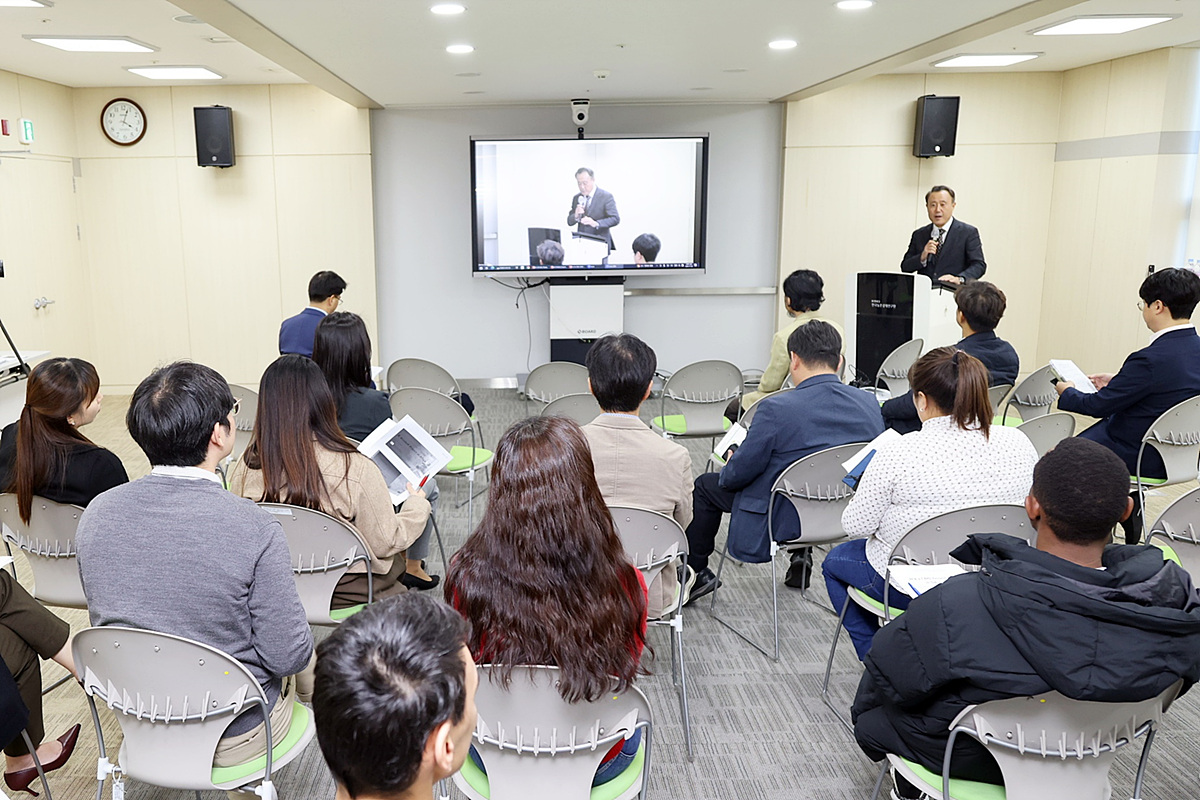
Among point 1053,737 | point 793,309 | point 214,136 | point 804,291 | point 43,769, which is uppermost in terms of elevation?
point 214,136

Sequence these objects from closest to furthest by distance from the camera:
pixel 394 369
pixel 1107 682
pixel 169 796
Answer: pixel 1107 682 → pixel 169 796 → pixel 394 369

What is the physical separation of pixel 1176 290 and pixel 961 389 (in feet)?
6.34

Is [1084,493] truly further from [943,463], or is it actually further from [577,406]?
[577,406]

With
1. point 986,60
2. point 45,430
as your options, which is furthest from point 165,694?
point 986,60

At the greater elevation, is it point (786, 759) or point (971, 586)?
point (971, 586)

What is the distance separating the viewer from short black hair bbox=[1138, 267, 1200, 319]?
152 inches

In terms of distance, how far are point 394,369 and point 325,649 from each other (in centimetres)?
465

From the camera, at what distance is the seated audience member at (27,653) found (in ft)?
8.03

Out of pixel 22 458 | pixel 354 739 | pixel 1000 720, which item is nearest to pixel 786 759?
pixel 1000 720

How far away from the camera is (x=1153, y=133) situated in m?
7.22

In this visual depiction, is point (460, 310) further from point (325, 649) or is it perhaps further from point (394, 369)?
point (325, 649)

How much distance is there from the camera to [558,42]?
5.41m

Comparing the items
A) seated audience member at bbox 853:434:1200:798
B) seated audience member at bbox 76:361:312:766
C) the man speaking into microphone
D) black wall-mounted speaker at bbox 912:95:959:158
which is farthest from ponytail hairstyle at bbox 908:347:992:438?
black wall-mounted speaker at bbox 912:95:959:158

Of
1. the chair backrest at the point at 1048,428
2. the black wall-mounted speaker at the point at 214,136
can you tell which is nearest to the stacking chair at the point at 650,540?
the chair backrest at the point at 1048,428
